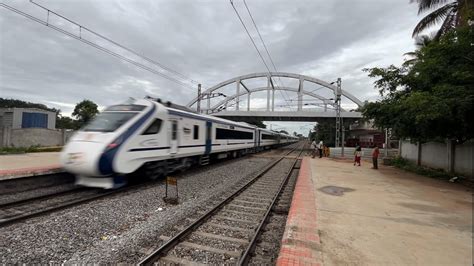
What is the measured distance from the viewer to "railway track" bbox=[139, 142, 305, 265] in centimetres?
417

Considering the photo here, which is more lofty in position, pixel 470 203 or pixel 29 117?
pixel 29 117

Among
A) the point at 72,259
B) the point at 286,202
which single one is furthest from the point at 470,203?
the point at 72,259

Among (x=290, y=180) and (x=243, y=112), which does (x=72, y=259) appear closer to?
(x=290, y=180)

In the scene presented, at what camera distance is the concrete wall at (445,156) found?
13.5 metres

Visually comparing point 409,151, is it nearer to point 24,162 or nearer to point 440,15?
point 440,15

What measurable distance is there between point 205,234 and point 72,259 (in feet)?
6.72

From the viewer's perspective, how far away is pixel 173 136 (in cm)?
1052

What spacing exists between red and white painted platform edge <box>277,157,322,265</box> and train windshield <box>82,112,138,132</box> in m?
5.37

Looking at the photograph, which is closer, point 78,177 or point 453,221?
point 453,221

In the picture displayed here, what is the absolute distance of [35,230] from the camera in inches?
198

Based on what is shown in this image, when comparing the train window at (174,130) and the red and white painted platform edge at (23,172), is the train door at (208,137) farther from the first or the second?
the red and white painted platform edge at (23,172)

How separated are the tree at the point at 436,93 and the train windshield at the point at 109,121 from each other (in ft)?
32.5

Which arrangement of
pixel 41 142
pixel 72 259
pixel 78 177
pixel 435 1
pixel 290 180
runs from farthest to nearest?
pixel 41 142
pixel 435 1
pixel 290 180
pixel 78 177
pixel 72 259

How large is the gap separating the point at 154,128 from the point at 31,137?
20160 mm
